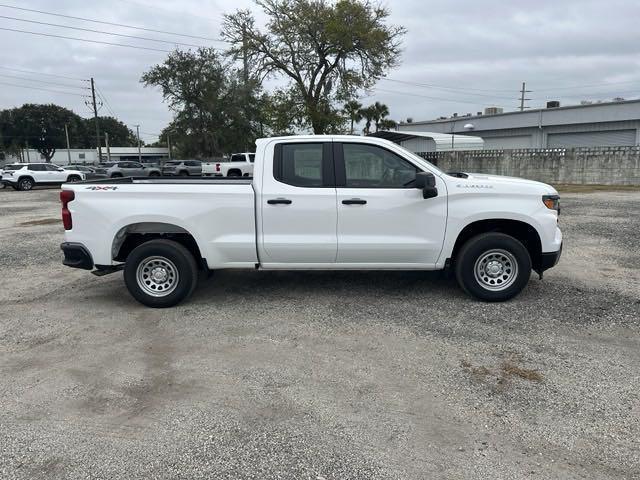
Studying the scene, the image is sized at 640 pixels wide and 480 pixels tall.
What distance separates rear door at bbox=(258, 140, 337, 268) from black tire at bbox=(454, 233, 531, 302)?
1502mm

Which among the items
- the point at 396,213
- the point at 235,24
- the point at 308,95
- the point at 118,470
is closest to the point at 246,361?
the point at 118,470

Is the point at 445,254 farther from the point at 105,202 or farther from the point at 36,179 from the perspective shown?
the point at 36,179

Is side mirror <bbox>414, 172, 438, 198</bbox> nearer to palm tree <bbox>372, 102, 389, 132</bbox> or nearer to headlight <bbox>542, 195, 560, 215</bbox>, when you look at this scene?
headlight <bbox>542, 195, 560, 215</bbox>

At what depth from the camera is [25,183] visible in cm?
2948

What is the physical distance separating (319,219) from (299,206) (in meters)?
0.26

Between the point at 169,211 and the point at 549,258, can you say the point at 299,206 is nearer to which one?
the point at 169,211

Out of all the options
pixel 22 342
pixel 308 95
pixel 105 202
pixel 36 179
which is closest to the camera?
pixel 22 342

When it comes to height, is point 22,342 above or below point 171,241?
below

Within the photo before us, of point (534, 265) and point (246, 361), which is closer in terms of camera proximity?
point (246, 361)

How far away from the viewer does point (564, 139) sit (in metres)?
37.2

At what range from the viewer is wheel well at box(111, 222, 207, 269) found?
221 inches

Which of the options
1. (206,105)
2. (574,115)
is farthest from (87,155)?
(574,115)

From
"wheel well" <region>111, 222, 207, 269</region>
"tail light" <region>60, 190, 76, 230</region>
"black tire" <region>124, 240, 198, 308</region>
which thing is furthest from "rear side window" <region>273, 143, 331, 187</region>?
"tail light" <region>60, 190, 76, 230</region>

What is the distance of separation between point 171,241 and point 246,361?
1987 millimetres
